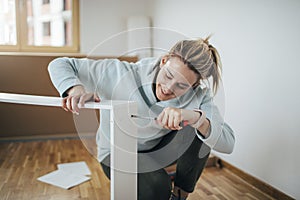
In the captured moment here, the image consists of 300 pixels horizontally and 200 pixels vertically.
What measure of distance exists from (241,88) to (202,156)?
0.63 meters

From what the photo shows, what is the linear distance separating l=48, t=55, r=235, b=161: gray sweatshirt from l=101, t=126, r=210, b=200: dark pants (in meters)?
0.07

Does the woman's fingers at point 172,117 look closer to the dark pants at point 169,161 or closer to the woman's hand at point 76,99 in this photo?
the woman's hand at point 76,99

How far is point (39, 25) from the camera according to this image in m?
2.73

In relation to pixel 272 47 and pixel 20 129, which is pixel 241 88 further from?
pixel 20 129

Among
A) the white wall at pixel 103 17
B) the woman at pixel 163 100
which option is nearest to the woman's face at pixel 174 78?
the woman at pixel 163 100

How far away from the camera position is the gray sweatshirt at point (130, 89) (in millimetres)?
857

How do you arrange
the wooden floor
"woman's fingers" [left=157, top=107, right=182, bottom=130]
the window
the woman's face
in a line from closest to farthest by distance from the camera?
1. "woman's fingers" [left=157, top=107, right=182, bottom=130]
2. the woman's face
3. the wooden floor
4. the window

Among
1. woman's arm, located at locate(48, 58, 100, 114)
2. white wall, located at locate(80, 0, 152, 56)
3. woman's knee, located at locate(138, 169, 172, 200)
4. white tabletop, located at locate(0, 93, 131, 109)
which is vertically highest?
white wall, located at locate(80, 0, 152, 56)

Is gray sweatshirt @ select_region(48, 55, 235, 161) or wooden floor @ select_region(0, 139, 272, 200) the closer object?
gray sweatshirt @ select_region(48, 55, 235, 161)

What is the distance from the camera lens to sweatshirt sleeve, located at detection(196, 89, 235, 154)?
81cm

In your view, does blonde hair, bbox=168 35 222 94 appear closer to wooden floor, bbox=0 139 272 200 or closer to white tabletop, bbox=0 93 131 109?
white tabletop, bbox=0 93 131 109

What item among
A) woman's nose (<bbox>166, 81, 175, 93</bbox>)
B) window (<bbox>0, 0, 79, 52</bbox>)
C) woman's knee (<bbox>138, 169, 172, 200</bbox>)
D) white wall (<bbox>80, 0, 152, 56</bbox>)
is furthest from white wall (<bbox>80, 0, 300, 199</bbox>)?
window (<bbox>0, 0, 79, 52</bbox>)

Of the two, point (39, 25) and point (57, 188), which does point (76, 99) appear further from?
point (39, 25)

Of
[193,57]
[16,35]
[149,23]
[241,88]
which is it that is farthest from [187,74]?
[16,35]
